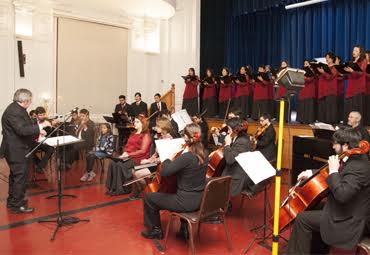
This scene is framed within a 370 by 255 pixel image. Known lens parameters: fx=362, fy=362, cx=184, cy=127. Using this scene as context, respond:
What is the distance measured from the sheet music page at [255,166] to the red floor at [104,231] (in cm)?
82

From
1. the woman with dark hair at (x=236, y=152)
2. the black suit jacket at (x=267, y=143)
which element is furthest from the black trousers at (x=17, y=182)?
the black suit jacket at (x=267, y=143)

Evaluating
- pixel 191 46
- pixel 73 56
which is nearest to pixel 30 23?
pixel 73 56

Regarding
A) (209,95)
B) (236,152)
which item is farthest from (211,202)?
(209,95)

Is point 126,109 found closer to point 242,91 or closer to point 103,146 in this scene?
point 242,91

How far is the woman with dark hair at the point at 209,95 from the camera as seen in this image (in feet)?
36.2

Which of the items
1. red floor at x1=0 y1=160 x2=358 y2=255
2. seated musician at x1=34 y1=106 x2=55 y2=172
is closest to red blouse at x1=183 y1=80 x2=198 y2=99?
seated musician at x1=34 y1=106 x2=55 y2=172

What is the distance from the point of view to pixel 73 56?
11508mm

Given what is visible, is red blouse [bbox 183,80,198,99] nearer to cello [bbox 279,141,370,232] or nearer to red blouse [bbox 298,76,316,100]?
red blouse [bbox 298,76,316,100]

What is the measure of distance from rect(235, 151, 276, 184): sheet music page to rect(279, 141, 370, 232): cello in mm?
313

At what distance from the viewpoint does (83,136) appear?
7.34 metres

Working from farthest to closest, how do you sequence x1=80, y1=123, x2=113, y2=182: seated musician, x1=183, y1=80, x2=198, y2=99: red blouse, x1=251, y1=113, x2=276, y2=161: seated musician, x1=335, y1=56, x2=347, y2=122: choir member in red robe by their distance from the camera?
x1=183, y1=80, x2=198, y2=99: red blouse → x1=335, y1=56, x2=347, y2=122: choir member in red robe → x1=80, y1=123, x2=113, y2=182: seated musician → x1=251, y1=113, x2=276, y2=161: seated musician

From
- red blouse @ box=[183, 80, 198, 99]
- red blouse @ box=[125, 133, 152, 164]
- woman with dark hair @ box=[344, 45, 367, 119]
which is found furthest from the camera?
red blouse @ box=[183, 80, 198, 99]

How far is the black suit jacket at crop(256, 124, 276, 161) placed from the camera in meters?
6.04

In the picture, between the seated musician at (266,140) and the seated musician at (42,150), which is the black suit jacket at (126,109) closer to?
the seated musician at (42,150)
